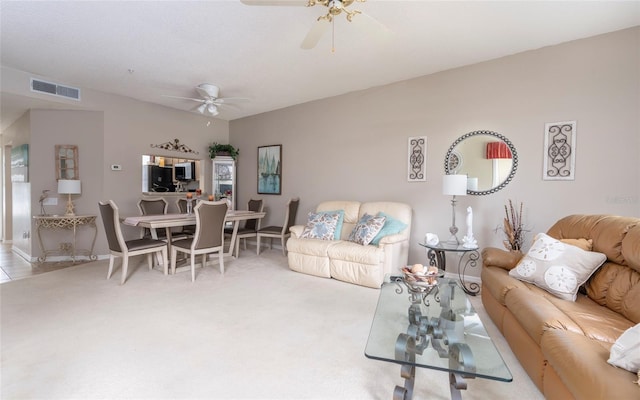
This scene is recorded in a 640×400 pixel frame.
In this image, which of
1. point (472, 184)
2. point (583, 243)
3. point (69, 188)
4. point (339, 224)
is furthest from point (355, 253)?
point (69, 188)

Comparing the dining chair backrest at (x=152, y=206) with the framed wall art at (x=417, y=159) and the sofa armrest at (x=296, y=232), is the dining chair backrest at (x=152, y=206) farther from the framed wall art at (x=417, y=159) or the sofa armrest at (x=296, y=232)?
the framed wall art at (x=417, y=159)

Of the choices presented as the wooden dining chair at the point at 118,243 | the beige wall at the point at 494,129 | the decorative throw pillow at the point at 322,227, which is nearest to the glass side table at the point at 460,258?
the beige wall at the point at 494,129

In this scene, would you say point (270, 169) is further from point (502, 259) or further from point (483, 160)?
point (502, 259)

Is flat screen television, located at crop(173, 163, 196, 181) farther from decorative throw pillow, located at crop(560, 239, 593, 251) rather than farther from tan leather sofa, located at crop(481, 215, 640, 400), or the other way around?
decorative throw pillow, located at crop(560, 239, 593, 251)

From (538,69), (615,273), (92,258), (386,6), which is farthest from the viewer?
(92,258)

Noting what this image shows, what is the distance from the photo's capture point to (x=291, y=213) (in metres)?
5.08

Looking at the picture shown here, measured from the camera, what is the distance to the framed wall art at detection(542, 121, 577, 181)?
3020 millimetres

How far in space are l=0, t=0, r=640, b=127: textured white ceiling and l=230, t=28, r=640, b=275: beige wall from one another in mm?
236

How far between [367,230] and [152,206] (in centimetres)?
363

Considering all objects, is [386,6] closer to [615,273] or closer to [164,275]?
[615,273]

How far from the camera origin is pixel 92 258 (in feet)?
15.4

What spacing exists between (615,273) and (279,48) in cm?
349

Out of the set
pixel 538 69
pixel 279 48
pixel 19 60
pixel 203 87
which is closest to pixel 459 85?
pixel 538 69

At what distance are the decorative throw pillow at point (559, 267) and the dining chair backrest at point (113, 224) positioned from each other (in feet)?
13.3
